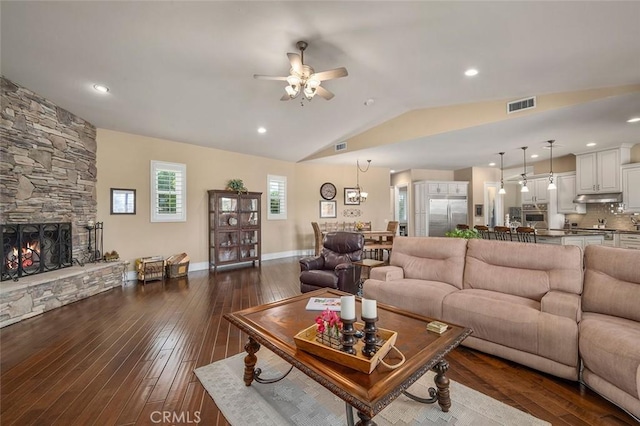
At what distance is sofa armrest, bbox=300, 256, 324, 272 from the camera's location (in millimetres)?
4141

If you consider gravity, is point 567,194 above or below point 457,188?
below

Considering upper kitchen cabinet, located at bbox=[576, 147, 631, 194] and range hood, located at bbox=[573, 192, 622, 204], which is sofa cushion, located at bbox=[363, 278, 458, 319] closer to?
range hood, located at bbox=[573, 192, 622, 204]

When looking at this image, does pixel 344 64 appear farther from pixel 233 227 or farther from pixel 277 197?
pixel 277 197

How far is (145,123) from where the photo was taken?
15.7 ft

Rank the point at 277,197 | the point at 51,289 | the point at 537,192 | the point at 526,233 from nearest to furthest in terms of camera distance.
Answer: the point at 51,289, the point at 526,233, the point at 537,192, the point at 277,197

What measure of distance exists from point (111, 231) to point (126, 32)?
3.73m

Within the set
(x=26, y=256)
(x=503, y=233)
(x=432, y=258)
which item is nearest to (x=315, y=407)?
(x=432, y=258)

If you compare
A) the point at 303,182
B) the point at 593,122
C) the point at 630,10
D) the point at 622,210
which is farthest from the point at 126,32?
the point at 622,210

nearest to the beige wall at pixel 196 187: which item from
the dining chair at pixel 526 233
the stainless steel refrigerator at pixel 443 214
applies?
the stainless steel refrigerator at pixel 443 214

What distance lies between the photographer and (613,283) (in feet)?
7.00

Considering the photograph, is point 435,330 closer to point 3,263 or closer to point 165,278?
point 3,263

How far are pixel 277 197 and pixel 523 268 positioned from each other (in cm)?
607

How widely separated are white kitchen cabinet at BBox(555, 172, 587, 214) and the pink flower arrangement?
826 cm

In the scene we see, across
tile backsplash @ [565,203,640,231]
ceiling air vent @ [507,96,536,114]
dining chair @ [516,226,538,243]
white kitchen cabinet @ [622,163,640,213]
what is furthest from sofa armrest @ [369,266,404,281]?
tile backsplash @ [565,203,640,231]
